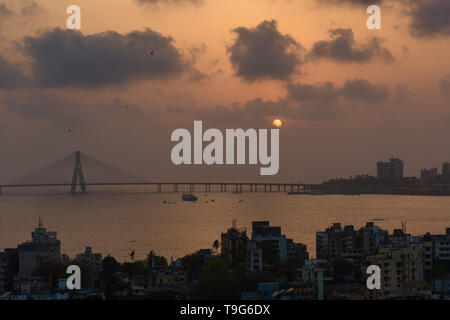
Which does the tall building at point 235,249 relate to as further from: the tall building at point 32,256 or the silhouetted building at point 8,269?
the silhouetted building at point 8,269

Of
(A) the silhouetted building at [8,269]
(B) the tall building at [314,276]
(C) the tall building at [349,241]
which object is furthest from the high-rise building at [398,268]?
(A) the silhouetted building at [8,269]

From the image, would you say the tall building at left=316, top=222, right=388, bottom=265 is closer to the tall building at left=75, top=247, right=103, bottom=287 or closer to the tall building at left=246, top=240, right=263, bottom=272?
the tall building at left=246, top=240, right=263, bottom=272

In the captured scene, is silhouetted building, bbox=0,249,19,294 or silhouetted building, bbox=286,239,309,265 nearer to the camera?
silhouetted building, bbox=0,249,19,294

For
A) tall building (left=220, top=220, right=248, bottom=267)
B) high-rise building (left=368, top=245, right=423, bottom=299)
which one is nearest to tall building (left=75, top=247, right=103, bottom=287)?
tall building (left=220, top=220, right=248, bottom=267)

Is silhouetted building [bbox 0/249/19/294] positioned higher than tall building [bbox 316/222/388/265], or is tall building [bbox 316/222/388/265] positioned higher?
tall building [bbox 316/222/388/265]

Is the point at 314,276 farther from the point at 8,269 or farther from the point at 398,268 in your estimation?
the point at 8,269

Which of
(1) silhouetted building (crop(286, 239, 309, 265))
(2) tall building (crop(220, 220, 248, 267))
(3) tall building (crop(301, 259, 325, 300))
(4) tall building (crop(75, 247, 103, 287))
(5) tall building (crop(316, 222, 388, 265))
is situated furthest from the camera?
(5) tall building (crop(316, 222, 388, 265))

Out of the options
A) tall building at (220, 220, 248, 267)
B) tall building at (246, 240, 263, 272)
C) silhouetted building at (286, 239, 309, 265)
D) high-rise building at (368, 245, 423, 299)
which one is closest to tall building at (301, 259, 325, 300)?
high-rise building at (368, 245, 423, 299)

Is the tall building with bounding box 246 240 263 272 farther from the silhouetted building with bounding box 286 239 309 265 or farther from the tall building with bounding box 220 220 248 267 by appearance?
the silhouetted building with bounding box 286 239 309 265

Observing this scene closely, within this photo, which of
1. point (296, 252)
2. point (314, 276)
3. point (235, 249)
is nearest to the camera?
point (314, 276)

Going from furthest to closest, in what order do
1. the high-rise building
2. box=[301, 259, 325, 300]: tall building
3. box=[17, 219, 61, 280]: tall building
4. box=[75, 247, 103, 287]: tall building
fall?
box=[75, 247, 103, 287]: tall building → box=[17, 219, 61, 280]: tall building → the high-rise building → box=[301, 259, 325, 300]: tall building

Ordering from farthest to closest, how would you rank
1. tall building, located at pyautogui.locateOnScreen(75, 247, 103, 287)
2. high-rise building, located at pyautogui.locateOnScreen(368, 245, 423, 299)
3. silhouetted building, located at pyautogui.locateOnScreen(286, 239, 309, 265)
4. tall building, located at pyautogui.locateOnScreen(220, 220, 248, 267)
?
silhouetted building, located at pyautogui.locateOnScreen(286, 239, 309, 265)
tall building, located at pyautogui.locateOnScreen(220, 220, 248, 267)
tall building, located at pyautogui.locateOnScreen(75, 247, 103, 287)
high-rise building, located at pyautogui.locateOnScreen(368, 245, 423, 299)

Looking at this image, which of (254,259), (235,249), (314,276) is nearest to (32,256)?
(235,249)
